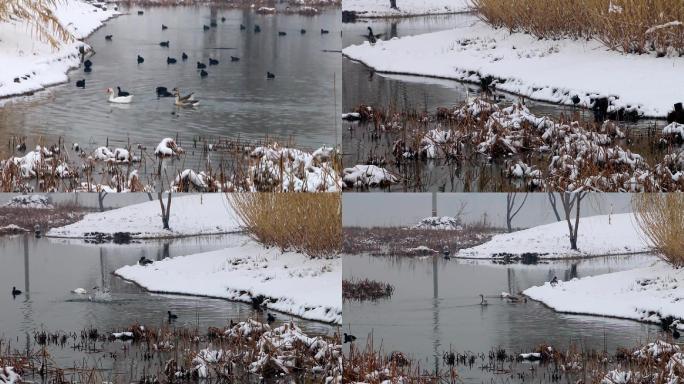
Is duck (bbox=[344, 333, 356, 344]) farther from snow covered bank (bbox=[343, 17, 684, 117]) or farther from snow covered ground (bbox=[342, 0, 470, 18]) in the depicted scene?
snow covered ground (bbox=[342, 0, 470, 18])

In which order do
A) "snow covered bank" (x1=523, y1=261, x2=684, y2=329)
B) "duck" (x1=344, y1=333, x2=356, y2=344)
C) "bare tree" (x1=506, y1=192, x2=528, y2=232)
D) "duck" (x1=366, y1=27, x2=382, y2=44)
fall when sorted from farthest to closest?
"duck" (x1=366, y1=27, x2=382, y2=44) < "duck" (x1=344, y1=333, x2=356, y2=344) < "bare tree" (x1=506, y1=192, x2=528, y2=232) < "snow covered bank" (x1=523, y1=261, x2=684, y2=329)

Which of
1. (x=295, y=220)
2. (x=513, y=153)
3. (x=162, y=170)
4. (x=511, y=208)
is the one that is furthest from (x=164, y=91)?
(x=511, y=208)

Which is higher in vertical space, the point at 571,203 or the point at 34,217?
the point at 571,203

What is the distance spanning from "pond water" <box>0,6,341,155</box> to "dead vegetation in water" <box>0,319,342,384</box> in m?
1.26

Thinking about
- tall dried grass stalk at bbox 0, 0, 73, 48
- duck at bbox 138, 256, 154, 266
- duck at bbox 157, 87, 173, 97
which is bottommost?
duck at bbox 138, 256, 154, 266

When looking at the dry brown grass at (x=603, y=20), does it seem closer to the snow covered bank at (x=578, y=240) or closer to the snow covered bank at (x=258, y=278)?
the snow covered bank at (x=578, y=240)

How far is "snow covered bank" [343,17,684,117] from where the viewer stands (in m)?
7.45

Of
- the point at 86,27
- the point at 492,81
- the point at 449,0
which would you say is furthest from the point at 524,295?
the point at 86,27

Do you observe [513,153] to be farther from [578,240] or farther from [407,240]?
[407,240]

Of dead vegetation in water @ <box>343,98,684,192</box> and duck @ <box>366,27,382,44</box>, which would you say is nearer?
dead vegetation in water @ <box>343,98,684,192</box>

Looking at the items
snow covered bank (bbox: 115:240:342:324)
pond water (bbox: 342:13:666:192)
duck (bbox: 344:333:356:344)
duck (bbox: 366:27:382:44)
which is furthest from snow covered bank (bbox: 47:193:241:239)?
duck (bbox: 366:27:382:44)

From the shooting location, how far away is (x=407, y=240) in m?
6.90

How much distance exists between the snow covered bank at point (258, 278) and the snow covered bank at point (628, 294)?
128cm

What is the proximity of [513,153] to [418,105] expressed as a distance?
1.02 m
